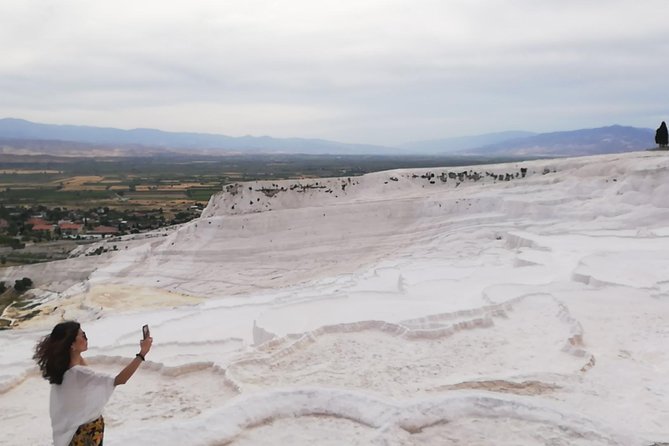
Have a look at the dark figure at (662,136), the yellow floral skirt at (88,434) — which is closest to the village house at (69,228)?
the dark figure at (662,136)

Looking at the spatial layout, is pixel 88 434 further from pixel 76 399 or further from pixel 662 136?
pixel 662 136

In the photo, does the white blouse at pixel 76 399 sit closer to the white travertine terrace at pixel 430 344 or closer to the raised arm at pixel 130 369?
the raised arm at pixel 130 369

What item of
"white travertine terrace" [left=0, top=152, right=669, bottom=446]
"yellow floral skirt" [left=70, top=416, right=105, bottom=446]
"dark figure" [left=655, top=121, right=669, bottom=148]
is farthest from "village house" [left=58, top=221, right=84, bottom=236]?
"yellow floral skirt" [left=70, top=416, right=105, bottom=446]

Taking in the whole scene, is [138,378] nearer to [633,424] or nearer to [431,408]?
[431,408]

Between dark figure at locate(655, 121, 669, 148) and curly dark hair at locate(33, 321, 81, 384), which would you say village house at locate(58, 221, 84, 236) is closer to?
dark figure at locate(655, 121, 669, 148)

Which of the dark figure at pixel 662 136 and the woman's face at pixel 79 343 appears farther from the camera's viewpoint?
the dark figure at pixel 662 136

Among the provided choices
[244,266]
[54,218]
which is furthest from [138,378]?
[54,218]
